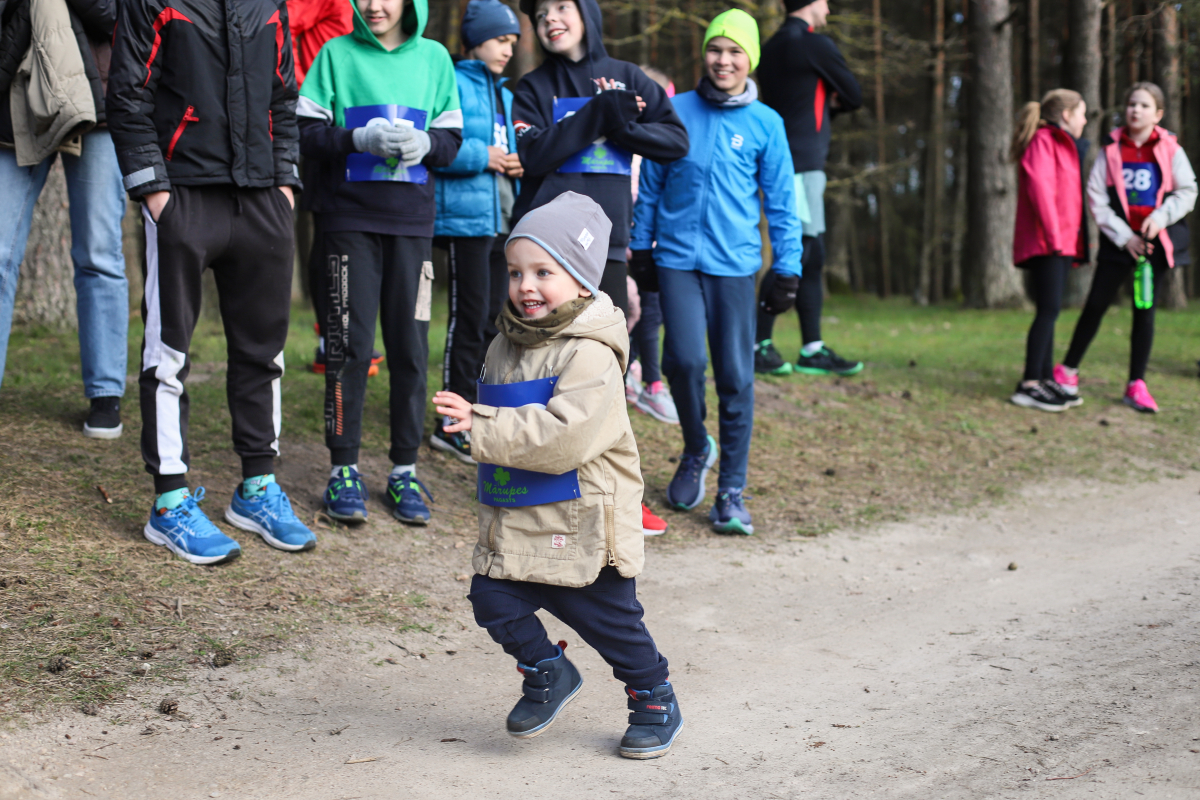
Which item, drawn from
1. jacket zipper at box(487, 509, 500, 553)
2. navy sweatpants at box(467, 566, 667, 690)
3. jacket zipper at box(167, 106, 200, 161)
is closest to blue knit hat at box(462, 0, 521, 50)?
jacket zipper at box(167, 106, 200, 161)

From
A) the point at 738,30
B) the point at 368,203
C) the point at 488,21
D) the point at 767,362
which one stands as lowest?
the point at 767,362

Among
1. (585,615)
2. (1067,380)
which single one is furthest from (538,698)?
(1067,380)

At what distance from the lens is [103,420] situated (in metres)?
5.37

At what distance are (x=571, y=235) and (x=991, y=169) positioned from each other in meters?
13.4

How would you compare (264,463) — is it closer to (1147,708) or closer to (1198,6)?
(1147,708)

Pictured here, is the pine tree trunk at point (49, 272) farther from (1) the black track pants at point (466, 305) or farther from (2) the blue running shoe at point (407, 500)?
(2) the blue running shoe at point (407, 500)

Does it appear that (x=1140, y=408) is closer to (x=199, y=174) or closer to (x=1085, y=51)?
(x=199, y=174)

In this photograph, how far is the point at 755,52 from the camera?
533 cm

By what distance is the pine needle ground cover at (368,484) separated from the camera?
3594 millimetres

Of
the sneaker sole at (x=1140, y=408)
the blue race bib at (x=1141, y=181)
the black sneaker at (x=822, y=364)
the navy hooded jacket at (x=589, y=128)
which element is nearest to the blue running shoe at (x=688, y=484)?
the navy hooded jacket at (x=589, y=128)

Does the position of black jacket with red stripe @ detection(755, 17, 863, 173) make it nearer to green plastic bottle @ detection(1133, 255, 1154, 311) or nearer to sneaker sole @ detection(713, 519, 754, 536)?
green plastic bottle @ detection(1133, 255, 1154, 311)

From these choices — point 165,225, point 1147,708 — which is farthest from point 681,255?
point 1147,708

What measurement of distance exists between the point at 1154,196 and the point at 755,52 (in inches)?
177

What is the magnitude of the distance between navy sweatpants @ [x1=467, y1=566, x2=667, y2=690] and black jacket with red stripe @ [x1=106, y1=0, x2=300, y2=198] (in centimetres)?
221
